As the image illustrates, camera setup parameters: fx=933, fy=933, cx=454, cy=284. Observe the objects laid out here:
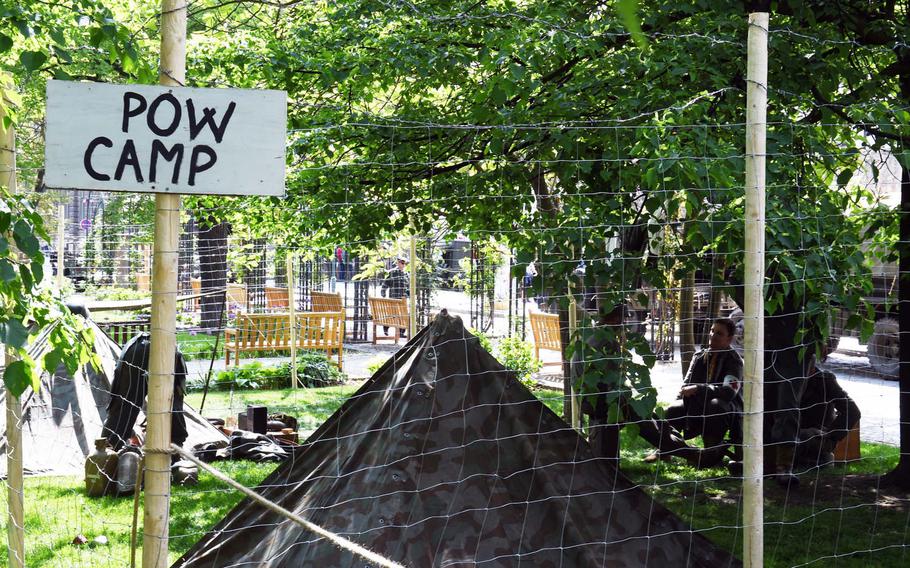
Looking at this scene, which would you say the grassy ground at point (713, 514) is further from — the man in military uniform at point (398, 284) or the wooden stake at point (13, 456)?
the man in military uniform at point (398, 284)

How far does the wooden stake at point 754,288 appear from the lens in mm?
3625

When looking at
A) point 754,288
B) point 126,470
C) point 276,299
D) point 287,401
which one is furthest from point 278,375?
point 754,288

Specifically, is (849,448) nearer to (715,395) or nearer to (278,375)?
(715,395)

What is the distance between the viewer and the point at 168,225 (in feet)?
9.62

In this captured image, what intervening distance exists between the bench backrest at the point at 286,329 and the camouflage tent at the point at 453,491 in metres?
8.32

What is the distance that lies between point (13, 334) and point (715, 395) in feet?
19.7

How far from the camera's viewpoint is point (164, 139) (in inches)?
107

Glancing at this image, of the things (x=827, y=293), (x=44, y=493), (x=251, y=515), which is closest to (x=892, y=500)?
(x=827, y=293)

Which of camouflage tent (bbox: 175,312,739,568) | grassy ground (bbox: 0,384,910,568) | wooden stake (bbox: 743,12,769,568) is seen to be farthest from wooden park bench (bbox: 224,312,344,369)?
wooden stake (bbox: 743,12,769,568)

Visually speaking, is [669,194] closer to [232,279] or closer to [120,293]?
[120,293]

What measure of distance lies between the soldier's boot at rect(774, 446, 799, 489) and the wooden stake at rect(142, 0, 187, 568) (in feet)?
17.0

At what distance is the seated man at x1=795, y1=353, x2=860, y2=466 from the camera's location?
7.30 m

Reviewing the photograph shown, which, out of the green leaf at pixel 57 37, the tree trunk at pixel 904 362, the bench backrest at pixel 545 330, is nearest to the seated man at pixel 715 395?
the tree trunk at pixel 904 362

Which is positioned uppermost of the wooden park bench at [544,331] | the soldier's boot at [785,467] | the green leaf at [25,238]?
the green leaf at [25,238]
